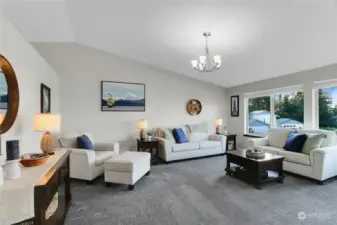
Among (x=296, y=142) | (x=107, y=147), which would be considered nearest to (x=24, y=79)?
(x=107, y=147)

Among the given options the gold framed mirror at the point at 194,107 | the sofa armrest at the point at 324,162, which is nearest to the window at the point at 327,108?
the sofa armrest at the point at 324,162

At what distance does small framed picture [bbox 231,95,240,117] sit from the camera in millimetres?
6125

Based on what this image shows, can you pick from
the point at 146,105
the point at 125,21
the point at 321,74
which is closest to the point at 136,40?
the point at 125,21

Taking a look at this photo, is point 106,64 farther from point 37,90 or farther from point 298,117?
point 298,117

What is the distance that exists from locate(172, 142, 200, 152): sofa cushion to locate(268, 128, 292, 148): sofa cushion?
1.70 meters

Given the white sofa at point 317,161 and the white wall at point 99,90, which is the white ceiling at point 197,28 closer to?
the white wall at point 99,90

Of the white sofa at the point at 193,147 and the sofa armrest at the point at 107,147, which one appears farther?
the white sofa at the point at 193,147

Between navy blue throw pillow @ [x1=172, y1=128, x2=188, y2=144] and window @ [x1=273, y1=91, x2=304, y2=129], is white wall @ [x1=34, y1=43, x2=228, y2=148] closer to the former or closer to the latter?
navy blue throw pillow @ [x1=172, y1=128, x2=188, y2=144]

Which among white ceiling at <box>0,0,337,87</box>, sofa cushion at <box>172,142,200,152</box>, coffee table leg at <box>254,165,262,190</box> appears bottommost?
coffee table leg at <box>254,165,262,190</box>

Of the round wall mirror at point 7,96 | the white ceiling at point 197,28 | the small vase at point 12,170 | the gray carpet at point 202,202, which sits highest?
the white ceiling at point 197,28

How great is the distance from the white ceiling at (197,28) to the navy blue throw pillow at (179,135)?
5.81 ft

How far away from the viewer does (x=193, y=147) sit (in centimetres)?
481

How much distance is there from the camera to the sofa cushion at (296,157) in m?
3.26

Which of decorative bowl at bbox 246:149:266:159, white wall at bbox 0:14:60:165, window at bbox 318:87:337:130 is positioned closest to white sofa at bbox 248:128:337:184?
window at bbox 318:87:337:130
